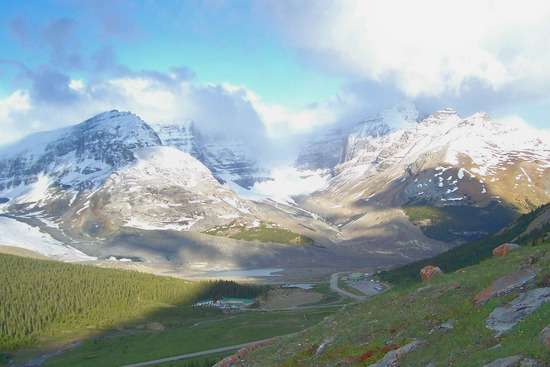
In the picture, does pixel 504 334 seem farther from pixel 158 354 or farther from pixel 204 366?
pixel 158 354

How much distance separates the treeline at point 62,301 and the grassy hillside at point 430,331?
364 ft

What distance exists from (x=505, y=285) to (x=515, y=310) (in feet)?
14.6

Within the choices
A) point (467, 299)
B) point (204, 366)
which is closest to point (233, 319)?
point (204, 366)

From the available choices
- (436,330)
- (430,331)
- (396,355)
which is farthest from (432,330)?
(396,355)

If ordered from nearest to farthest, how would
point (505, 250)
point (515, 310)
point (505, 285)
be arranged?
1. point (515, 310)
2. point (505, 285)
3. point (505, 250)

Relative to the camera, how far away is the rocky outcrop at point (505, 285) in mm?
34531

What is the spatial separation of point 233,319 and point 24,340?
53.7 m

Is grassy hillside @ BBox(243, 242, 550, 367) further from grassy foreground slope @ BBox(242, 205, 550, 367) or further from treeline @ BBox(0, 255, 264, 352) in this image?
treeline @ BBox(0, 255, 264, 352)

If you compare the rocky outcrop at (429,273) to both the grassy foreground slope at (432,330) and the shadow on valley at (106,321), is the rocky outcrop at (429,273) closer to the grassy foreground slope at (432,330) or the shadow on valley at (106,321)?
the grassy foreground slope at (432,330)

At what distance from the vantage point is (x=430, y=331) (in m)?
34.8

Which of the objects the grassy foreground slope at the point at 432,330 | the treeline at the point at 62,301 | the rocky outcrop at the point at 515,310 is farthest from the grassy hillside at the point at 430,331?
the treeline at the point at 62,301

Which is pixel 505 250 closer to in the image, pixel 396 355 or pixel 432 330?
pixel 432 330

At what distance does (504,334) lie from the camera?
2920cm

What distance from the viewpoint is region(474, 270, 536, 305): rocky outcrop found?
113ft
